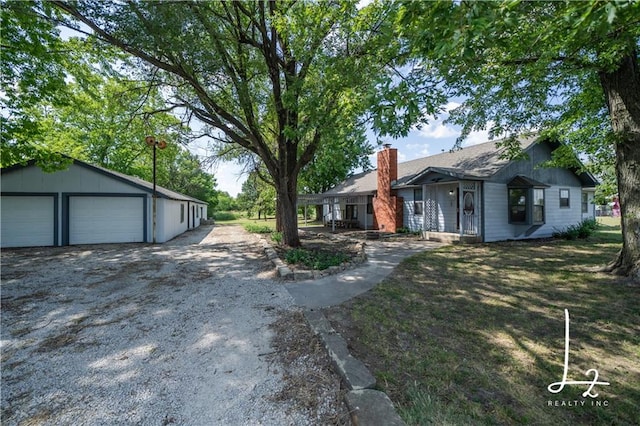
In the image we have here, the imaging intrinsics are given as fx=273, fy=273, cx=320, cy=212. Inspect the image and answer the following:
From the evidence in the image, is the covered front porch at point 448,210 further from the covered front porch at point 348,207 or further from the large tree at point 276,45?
the large tree at point 276,45

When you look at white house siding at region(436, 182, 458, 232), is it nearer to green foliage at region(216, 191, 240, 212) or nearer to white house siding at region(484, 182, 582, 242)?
white house siding at region(484, 182, 582, 242)

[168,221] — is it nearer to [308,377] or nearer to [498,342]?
[308,377]

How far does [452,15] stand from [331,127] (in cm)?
463

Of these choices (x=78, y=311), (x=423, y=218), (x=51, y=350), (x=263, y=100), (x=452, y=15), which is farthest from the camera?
(x=423, y=218)

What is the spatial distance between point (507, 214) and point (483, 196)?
2016 millimetres

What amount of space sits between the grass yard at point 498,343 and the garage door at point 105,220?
1226cm

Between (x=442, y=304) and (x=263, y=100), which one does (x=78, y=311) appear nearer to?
(x=442, y=304)

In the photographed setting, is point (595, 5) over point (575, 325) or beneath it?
over

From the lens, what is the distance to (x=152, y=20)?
7.00m

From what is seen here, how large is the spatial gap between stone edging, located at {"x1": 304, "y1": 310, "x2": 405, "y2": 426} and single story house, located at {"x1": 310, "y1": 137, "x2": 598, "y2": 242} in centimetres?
1008

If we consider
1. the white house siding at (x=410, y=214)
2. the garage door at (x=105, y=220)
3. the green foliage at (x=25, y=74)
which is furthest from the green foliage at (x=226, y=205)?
the green foliage at (x=25, y=74)

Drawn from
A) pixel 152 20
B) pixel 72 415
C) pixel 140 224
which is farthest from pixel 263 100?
pixel 72 415

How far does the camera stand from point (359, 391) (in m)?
2.39

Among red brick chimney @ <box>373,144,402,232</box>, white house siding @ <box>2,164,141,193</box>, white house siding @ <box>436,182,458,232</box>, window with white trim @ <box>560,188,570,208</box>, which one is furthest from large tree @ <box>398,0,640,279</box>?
white house siding @ <box>2,164,141,193</box>
